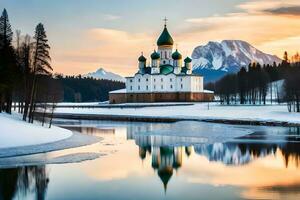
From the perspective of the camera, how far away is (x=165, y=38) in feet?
445

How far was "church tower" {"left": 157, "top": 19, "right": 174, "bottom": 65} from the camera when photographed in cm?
13562

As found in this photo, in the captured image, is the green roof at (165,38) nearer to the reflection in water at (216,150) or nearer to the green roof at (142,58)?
the green roof at (142,58)

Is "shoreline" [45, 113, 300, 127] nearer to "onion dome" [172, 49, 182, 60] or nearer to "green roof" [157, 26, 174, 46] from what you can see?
"onion dome" [172, 49, 182, 60]

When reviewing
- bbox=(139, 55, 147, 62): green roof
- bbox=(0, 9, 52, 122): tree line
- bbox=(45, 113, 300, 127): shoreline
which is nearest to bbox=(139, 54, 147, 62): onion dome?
bbox=(139, 55, 147, 62): green roof

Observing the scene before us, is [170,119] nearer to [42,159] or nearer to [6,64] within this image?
[6,64]

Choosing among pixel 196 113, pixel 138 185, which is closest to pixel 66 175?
pixel 138 185

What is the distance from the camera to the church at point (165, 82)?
134m

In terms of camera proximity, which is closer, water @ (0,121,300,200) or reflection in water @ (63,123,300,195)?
water @ (0,121,300,200)

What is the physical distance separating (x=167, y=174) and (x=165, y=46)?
364 ft

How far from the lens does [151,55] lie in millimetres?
134875

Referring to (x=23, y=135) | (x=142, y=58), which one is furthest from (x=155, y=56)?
(x=23, y=135)

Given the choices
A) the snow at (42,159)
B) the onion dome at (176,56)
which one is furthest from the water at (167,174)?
the onion dome at (176,56)

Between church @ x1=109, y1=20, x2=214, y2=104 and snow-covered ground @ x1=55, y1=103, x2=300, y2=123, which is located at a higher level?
church @ x1=109, y1=20, x2=214, y2=104

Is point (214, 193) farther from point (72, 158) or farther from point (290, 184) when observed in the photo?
point (72, 158)
